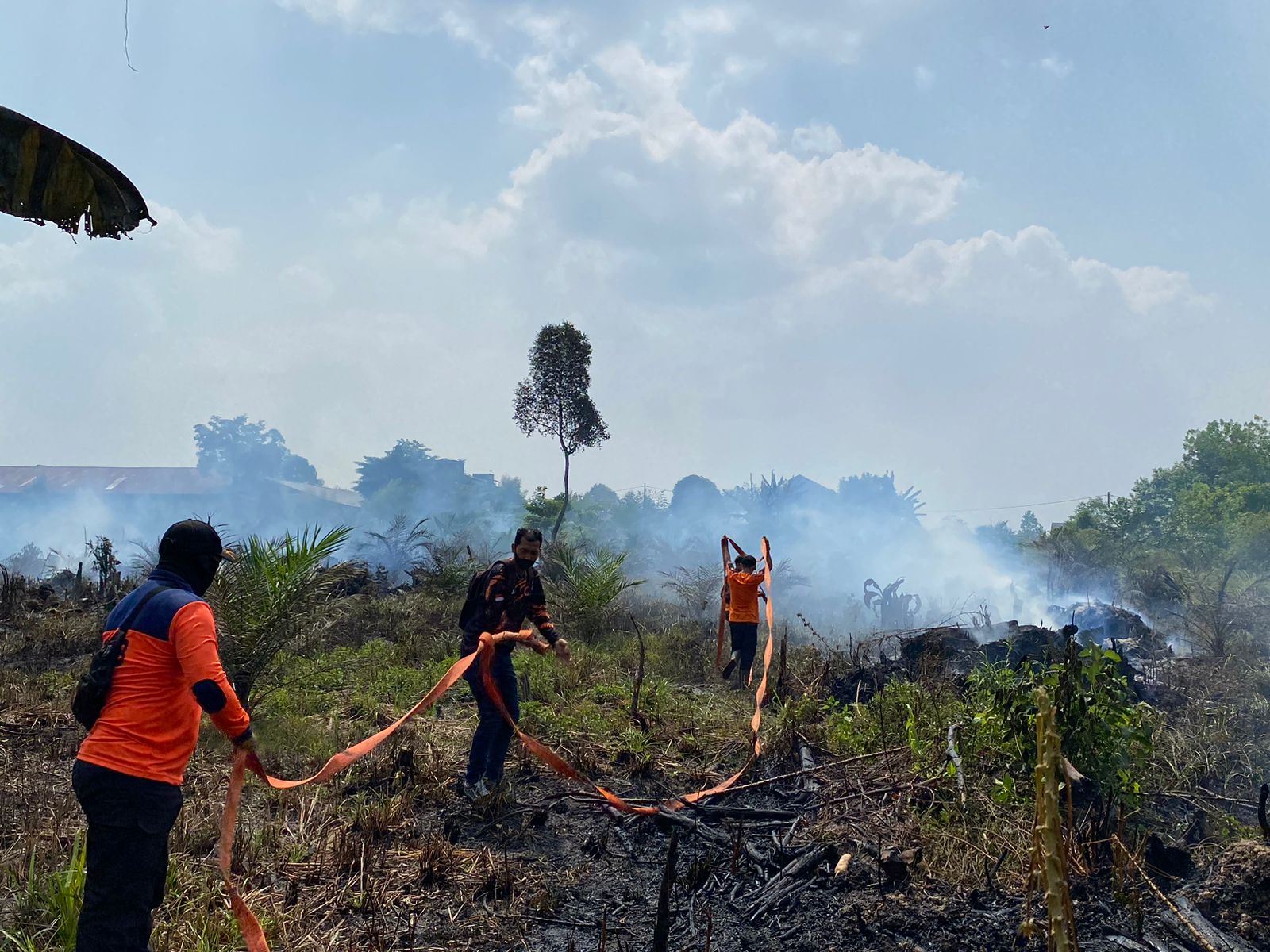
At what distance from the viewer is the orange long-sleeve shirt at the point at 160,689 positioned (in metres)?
3.02

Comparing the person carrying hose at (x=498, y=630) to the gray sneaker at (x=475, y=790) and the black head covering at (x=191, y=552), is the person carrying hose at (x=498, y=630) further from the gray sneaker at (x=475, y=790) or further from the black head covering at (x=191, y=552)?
the black head covering at (x=191, y=552)

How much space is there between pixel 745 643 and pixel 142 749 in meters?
7.53

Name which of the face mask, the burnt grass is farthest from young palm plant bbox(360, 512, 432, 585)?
the face mask

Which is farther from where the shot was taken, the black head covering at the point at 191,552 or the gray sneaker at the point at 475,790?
the gray sneaker at the point at 475,790

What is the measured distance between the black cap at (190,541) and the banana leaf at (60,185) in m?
3.26

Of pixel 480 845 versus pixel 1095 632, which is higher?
pixel 1095 632

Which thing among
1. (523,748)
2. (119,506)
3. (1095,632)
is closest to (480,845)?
(523,748)

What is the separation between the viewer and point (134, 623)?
121 inches

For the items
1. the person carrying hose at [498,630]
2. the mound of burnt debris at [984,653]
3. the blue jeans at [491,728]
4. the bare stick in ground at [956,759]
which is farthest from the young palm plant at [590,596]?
the bare stick in ground at [956,759]

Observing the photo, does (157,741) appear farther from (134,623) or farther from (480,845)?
(480,845)

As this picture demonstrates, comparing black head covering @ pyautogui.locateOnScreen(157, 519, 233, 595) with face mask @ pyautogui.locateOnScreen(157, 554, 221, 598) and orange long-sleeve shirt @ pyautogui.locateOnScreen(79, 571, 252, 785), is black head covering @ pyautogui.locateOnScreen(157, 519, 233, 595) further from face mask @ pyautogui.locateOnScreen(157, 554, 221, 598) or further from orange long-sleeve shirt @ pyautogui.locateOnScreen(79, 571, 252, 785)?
orange long-sleeve shirt @ pyautogui.locateOnScreen(79, 571, 252, 785)

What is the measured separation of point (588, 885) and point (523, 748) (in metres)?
2.24

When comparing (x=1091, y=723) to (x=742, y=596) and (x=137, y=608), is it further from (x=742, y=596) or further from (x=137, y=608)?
(x=742, y=596)

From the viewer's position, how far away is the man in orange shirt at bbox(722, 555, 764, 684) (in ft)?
31.7
